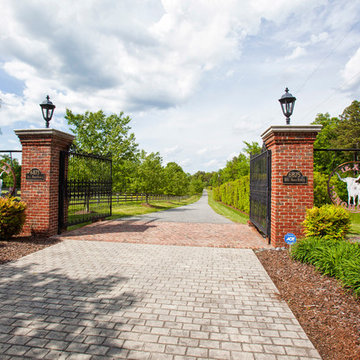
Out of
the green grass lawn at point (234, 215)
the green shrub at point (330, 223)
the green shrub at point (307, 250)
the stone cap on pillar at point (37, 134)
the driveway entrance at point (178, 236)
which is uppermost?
the stone cap on pillar at point (37, 134)

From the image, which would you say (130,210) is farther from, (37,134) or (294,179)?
(294,179)

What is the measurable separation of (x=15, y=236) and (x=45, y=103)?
14.0 feet

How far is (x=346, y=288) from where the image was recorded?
3816mm

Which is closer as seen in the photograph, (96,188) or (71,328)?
(71,328)

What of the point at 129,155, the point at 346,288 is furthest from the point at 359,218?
the point at 129,155

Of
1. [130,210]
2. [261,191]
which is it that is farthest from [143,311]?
[130,210]

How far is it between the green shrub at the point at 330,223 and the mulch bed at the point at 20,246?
274 inches

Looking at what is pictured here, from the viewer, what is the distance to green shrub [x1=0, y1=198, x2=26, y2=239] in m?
6.59

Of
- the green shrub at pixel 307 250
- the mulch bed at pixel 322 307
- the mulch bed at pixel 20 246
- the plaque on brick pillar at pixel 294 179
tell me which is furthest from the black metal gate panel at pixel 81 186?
the green shrub at pixel 307 250

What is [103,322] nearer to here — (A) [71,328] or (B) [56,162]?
(A) [71,328]

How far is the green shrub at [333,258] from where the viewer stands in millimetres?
3693

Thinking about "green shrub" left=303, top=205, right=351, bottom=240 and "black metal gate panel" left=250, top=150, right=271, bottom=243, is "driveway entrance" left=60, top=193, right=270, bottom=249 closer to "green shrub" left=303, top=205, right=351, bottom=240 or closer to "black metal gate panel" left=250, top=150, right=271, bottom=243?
"black metal gate panel" left=250, top=150, right=271, bottom=243

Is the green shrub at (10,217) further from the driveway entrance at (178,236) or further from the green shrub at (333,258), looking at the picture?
the green shrub at (333,258)

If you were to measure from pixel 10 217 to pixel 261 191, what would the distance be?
24.7 feet
